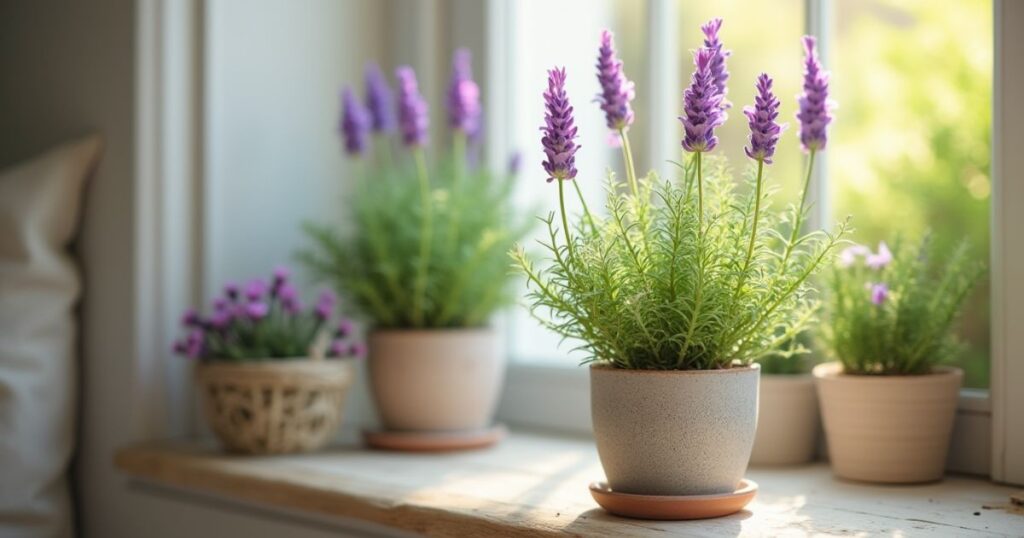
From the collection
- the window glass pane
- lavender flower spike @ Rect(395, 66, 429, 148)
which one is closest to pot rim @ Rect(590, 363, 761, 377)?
lavender flower spike @ Rect(395, 66, 429, 148)

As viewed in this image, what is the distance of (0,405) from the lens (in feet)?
5.16

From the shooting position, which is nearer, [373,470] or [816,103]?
[816,103]

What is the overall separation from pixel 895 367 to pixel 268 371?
870 millimetres

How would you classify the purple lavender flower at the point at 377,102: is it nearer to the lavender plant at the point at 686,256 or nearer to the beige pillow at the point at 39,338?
the beige pillow at the point at 39,338

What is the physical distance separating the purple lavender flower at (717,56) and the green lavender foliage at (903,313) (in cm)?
37

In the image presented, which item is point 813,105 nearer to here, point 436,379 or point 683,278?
point 683,278

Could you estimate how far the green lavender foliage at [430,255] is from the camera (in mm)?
1618

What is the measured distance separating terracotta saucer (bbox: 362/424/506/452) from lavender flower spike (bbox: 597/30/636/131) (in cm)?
67

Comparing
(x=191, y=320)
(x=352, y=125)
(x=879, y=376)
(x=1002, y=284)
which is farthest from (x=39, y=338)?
(x=1002, y=284)

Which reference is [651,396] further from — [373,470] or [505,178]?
[505,178]

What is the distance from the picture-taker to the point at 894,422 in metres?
1.23

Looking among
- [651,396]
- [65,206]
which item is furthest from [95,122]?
[651,396]

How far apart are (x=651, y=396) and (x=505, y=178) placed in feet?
2.52

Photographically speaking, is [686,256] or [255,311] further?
[255,311]
